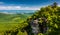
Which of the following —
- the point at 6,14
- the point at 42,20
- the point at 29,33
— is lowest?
the point at 6,14

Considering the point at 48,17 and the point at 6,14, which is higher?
the point at 48,17

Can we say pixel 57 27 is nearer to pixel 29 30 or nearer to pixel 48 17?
pixel 48 17

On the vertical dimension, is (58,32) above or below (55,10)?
below

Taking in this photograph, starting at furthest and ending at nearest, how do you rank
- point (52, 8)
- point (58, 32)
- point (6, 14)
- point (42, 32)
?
point (6, 14) → point (52, 8) → point (42, 32) → point (58, 32)

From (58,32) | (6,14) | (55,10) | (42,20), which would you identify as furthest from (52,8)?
(6,14)

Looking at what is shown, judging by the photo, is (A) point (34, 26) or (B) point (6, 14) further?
(B) point (6, 14)

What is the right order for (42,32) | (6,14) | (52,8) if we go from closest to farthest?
1. (42,32)
2. (52,8)
3. (6,14)

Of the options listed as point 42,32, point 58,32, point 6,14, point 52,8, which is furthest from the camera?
point 6,14

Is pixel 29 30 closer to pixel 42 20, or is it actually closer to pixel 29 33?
pixel 29 33

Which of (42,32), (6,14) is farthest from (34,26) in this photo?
(6,14)
